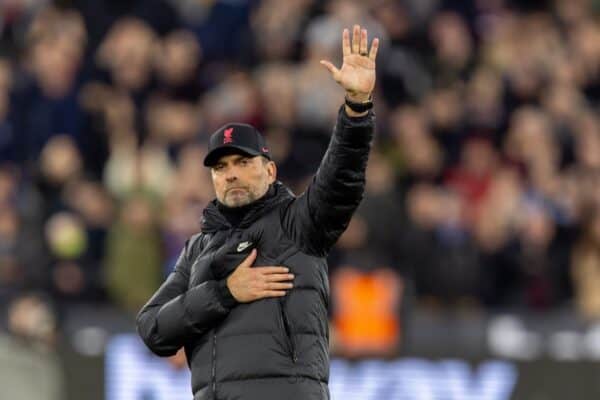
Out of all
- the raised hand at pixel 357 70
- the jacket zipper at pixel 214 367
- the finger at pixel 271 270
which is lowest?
the jacket zipper at pixel 214 367

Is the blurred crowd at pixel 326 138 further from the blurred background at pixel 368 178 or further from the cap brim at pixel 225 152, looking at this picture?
the cap brim at pixel 225 152

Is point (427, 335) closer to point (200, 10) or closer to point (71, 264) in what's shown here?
point (71, 264)

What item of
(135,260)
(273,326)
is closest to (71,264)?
(135,260)

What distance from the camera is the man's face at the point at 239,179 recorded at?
6188 millimetres

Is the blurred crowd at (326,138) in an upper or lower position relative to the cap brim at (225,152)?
upper

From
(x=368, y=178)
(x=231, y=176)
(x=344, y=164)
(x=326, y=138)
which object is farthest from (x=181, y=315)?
(x=326, y=138)

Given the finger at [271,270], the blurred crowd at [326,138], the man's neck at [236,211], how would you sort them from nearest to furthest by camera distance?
the finger at [271,270] → the man's neck at [236,211] → the blurred crowd at [326,138]

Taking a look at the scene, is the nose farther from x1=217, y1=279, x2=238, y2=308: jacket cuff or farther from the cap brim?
x1=217, y1=279, x2=238, y2=308: jacket cuff

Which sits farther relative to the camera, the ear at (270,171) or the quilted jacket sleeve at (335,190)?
the ear at (270,171)

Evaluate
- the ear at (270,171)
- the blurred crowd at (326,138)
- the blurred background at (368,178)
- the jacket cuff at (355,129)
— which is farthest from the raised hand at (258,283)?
the blurred crowd at (326,138)

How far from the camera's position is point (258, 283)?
6070 mm

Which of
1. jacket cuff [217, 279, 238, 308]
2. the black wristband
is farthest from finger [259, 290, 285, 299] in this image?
the black wristband

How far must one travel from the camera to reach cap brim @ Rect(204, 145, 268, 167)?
20.2 ft

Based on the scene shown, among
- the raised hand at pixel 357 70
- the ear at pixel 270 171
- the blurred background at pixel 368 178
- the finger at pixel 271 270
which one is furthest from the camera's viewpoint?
the blurred background at pixel 368 178
